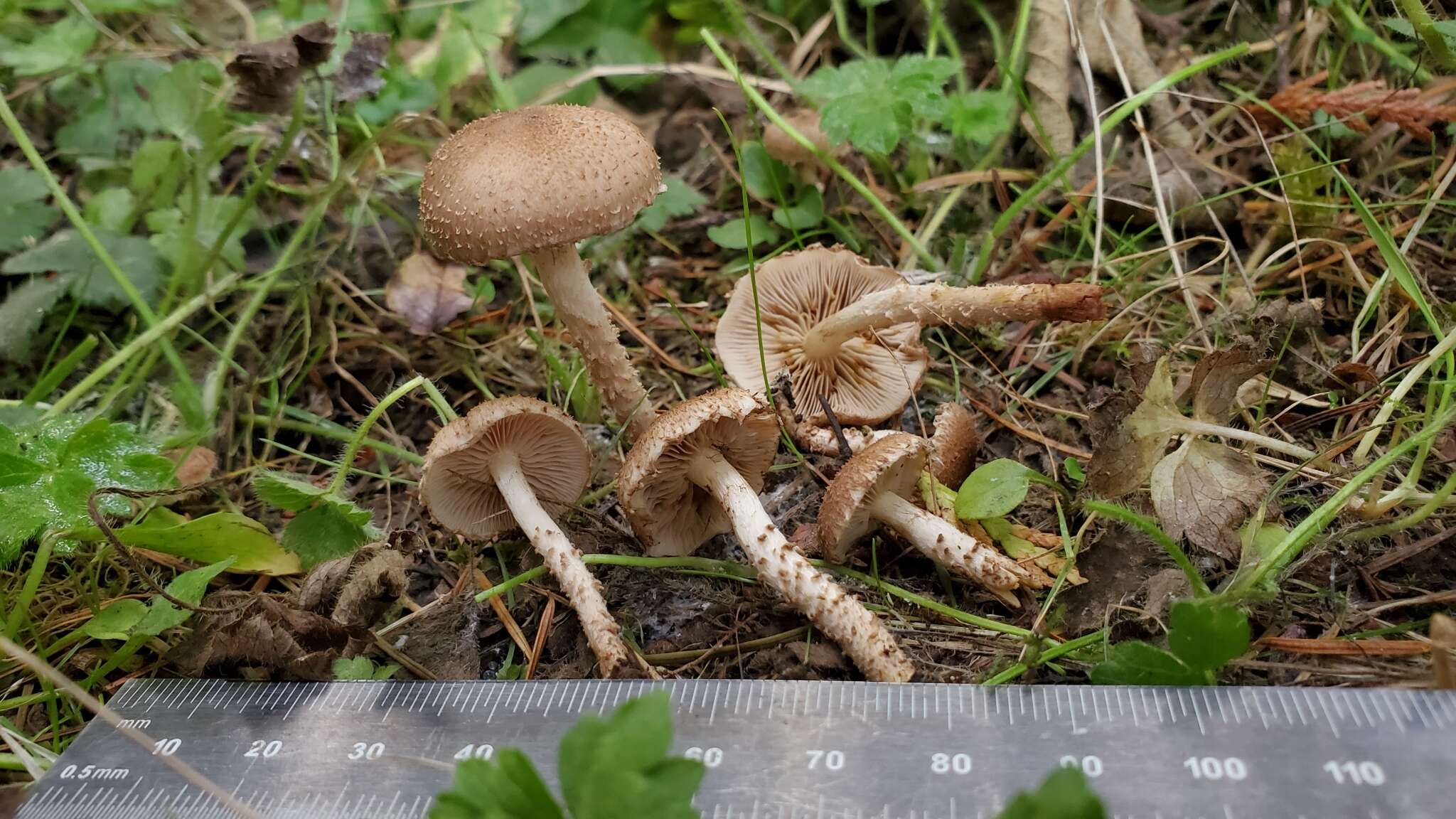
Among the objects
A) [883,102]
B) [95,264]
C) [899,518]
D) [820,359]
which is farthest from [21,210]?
[899,518]

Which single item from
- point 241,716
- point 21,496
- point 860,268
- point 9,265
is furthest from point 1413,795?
point 9,265

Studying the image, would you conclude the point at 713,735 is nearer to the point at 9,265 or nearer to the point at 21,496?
the point at 21,496

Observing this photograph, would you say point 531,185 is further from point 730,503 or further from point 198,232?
point 198,232

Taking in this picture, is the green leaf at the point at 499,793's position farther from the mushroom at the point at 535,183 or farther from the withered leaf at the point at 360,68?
the withered leaf at the point at 360,68

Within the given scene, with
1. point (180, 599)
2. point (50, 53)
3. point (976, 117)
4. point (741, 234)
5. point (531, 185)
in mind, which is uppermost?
point (50, 53)

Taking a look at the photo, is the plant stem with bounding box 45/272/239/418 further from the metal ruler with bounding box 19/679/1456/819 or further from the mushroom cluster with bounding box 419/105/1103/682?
the mushroom cluster with bounding box 419/105/1103/682

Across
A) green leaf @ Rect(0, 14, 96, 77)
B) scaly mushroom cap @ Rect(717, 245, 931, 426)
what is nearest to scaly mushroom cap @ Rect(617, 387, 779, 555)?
scaly mushroom cap @ Rect(717, 245, 931, 426)
